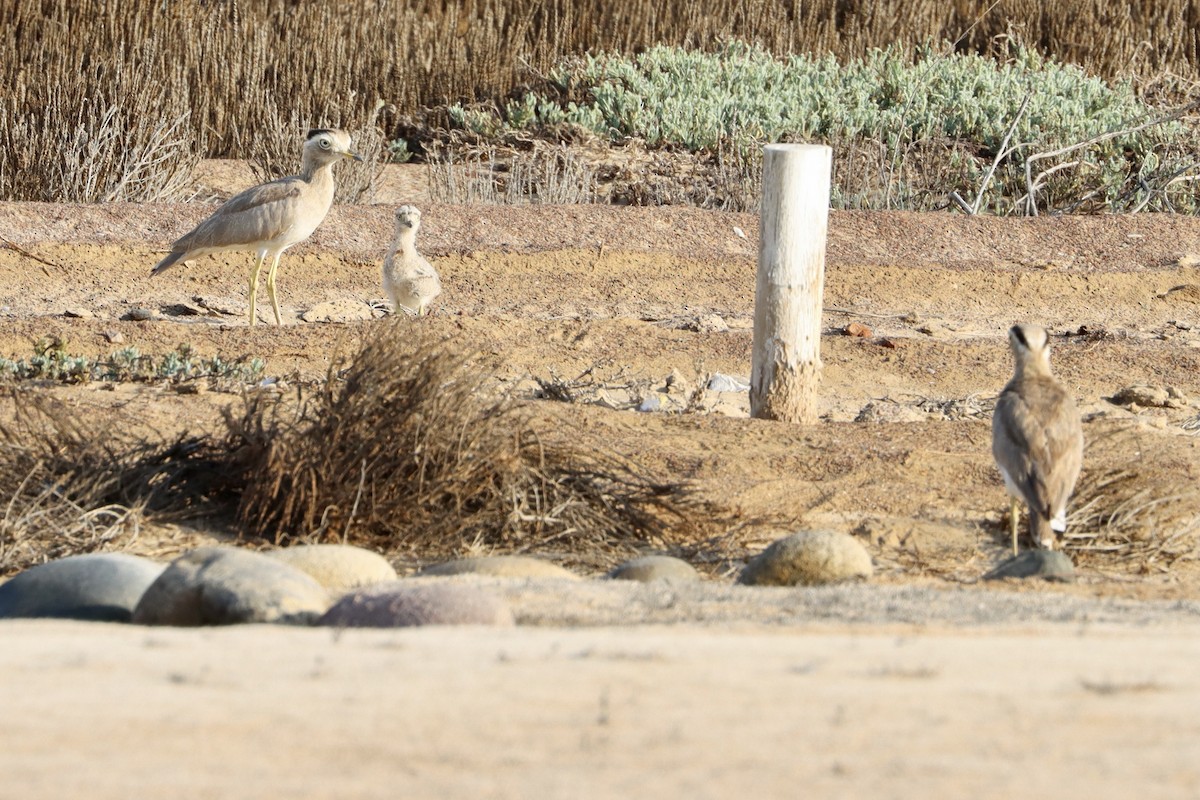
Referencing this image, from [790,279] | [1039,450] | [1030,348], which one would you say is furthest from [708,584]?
[790,279]

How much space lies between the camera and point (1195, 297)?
39.0 ft

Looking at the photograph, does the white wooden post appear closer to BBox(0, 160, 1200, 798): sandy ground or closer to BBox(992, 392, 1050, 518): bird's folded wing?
BBox(0, 160, 1200, 798): sandy ground

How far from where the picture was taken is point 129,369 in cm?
852

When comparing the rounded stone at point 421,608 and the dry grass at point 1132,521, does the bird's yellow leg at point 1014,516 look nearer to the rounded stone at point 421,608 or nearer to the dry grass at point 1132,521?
the dry grass at point 1132,521

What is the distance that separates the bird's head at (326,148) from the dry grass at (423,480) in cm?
463

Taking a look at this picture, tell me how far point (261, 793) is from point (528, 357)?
654 centimetres

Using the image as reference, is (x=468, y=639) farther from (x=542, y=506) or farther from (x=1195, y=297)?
(x=1195, y=297)

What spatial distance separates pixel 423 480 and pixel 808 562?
4.86ft

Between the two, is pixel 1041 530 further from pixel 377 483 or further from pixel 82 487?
pixel 82 487

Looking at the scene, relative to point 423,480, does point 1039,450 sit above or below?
above

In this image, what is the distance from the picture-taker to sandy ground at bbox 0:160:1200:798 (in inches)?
128

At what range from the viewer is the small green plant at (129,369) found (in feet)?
27.5

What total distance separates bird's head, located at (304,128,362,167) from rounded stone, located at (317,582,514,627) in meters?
6.67

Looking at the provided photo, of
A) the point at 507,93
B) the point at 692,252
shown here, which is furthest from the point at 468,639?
the point at 507,93
